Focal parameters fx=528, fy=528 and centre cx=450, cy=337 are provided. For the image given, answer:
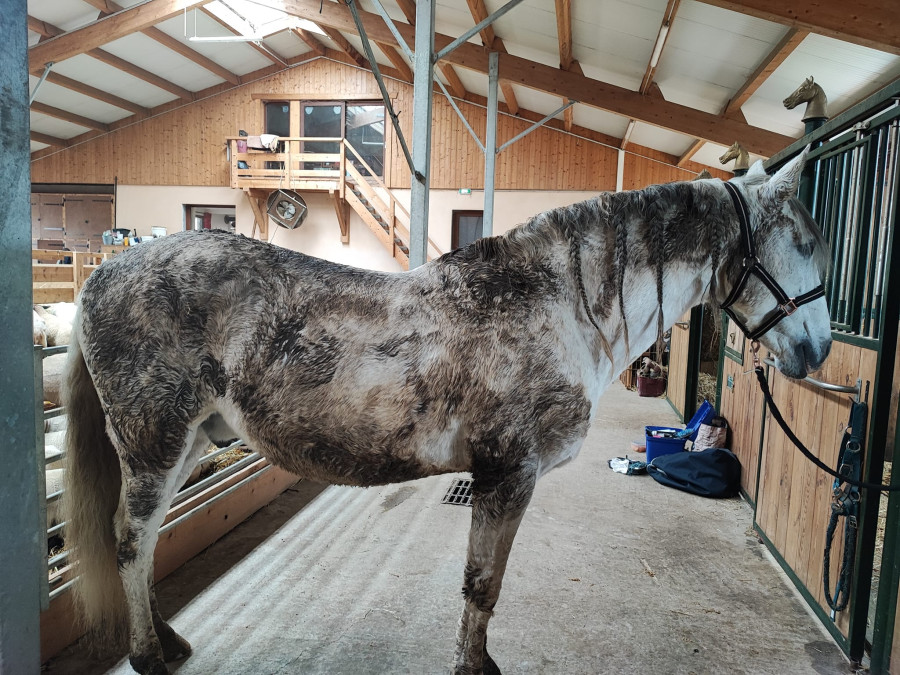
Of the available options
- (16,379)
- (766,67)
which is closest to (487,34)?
(766,67)

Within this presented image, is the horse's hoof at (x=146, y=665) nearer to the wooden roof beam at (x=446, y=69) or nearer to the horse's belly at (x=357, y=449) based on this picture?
the horse's belly at (x=357, y=449)

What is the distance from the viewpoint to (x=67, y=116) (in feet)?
41.8

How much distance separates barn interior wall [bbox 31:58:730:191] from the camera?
39.3 ft

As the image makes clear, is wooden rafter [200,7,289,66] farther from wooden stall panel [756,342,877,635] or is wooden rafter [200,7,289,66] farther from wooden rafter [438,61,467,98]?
wooden stall panel [756,342,877,635]

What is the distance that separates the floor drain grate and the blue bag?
1490 millimetres

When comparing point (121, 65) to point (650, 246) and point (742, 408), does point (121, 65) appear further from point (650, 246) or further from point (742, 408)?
point (650, 246)

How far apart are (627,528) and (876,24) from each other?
3.52m

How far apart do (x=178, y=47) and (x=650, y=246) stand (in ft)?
42.0

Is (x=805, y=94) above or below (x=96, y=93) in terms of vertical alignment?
below

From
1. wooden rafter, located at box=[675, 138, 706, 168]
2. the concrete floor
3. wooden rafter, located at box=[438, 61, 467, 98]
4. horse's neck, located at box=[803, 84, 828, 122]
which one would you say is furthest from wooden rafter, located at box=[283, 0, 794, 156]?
the concrete floor

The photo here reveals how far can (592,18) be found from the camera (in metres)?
6.33

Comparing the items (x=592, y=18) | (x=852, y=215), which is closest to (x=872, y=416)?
(x=852, y=215)

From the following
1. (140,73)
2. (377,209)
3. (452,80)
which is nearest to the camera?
(452,80)

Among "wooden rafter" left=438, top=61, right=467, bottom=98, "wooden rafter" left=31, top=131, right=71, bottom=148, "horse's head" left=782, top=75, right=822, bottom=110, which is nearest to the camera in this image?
"horse's head" left=782, top=75, right=822, bottom=110
